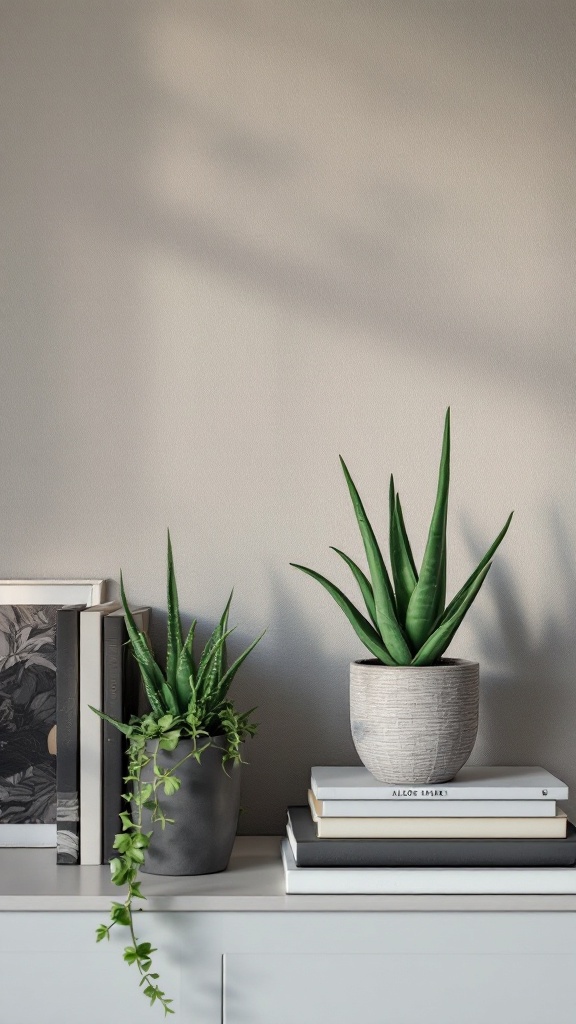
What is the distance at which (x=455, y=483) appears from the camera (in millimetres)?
1188

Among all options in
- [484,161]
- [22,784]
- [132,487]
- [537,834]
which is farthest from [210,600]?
[484,161]

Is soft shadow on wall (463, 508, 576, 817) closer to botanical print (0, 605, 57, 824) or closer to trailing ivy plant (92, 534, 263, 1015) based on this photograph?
trailing ivy plant (92, 534, 263, 1015)

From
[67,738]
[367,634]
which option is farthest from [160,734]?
[367,634]

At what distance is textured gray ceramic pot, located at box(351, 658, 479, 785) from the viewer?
0.97 m

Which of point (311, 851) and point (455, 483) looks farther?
point (455, 483)

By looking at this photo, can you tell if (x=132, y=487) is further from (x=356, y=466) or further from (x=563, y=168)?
(x=563, y=168)

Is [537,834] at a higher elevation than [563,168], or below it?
below

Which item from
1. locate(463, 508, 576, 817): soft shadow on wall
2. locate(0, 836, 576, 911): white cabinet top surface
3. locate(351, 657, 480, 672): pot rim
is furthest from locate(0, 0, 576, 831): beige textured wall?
locate(0, 836, 576, 911): white cabinet top surface

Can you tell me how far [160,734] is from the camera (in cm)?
96

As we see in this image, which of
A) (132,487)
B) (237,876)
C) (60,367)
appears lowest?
(237,876)

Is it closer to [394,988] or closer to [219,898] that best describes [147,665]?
[219,898]

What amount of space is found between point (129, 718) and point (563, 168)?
84 cm

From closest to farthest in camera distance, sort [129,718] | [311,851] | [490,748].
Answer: [311,851] < [129,718] < [490,748]

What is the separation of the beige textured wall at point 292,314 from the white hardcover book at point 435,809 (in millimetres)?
218
